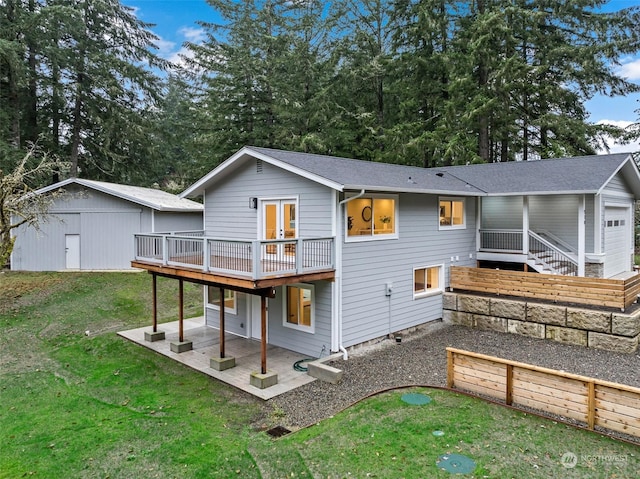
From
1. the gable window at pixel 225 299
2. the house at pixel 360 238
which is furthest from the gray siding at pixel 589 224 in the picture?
the gable window at pixel 225 299

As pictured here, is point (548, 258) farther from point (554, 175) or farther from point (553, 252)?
point (554, 175)

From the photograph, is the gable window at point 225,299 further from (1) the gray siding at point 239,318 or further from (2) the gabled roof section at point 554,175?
(2) the gabled roof section at point 554,175

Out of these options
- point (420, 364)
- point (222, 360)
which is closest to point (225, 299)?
point (222, 360)

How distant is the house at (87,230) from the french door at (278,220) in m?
9.06

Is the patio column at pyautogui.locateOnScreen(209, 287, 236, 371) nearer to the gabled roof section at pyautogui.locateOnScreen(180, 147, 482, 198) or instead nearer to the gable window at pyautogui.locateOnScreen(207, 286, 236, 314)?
the gable window at pyautogui.locateOnScreen(207, 286, 236, 314)

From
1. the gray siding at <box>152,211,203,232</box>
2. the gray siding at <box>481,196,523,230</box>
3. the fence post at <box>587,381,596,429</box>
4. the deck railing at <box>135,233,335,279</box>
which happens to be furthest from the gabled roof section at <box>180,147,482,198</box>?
the gray siding at <box>152,211,203,232</box>

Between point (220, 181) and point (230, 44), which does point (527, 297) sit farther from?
point (230, 44)

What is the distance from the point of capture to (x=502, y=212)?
15.4 metres

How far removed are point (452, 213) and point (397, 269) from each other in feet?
11.8

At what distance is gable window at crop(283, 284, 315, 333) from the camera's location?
414 inches

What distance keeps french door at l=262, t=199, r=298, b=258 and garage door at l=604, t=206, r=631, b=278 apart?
35.1 feet

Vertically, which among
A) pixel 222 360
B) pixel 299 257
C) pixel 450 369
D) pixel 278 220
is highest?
pixel 278 220

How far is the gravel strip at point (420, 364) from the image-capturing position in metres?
7.83

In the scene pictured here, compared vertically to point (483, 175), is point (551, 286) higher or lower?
lower
